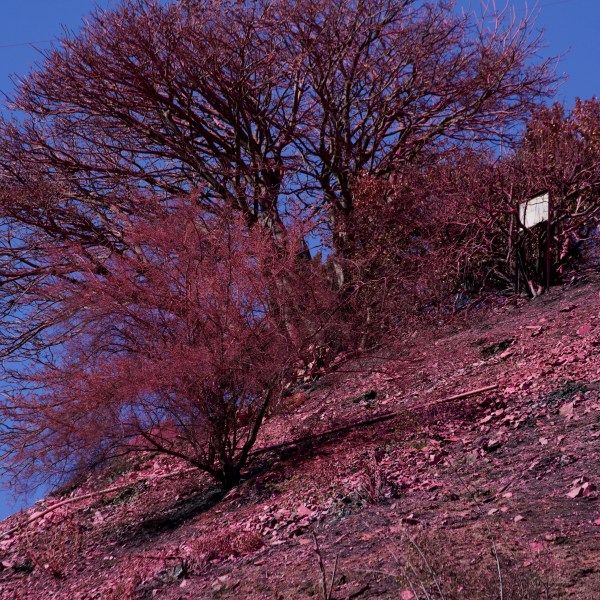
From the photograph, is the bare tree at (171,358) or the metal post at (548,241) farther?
the metal post at (548,241)

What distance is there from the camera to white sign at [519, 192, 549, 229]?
36.2 ft

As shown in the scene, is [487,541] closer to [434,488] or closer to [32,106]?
[434,488]

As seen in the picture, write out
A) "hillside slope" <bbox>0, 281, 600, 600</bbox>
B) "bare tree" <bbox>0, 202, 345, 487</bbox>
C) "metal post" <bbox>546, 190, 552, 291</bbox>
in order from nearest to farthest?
"hillside slope" <bbox>0, 281, 600, 600</bbox> → "bare tree" <bbox>0, 202, 345, 487</bbox> → "metal post" <bbox>546, 190, 552, 291</bbox>

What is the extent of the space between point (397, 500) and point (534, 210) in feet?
21.1

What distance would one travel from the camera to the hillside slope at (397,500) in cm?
436

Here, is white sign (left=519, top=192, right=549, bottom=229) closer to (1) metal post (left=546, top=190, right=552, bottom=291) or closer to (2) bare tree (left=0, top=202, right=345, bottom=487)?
(1) metal post (left=546, top=190, right=552, bottom=291)

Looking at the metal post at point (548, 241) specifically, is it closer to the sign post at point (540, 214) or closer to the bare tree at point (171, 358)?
the sign post at point (540, 214)

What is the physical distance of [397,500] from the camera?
18.9ft

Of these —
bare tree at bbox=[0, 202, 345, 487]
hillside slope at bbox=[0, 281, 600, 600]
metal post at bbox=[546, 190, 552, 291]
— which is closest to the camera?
hillside slope at bbox=[0, 281, 600, 600]

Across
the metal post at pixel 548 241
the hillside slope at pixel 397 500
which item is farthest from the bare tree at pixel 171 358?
the metal post at pixel 548 241

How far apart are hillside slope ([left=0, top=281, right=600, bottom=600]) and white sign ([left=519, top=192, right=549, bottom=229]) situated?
957 mm

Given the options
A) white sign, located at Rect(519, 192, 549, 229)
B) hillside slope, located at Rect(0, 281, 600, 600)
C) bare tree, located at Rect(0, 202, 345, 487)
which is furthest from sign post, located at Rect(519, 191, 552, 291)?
bare tree, located at Rect(0, 202, 345, 487)

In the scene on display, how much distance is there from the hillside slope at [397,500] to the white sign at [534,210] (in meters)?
0.96

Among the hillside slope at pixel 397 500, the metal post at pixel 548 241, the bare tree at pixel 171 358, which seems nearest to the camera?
the hillside slope at pixel 397 500
